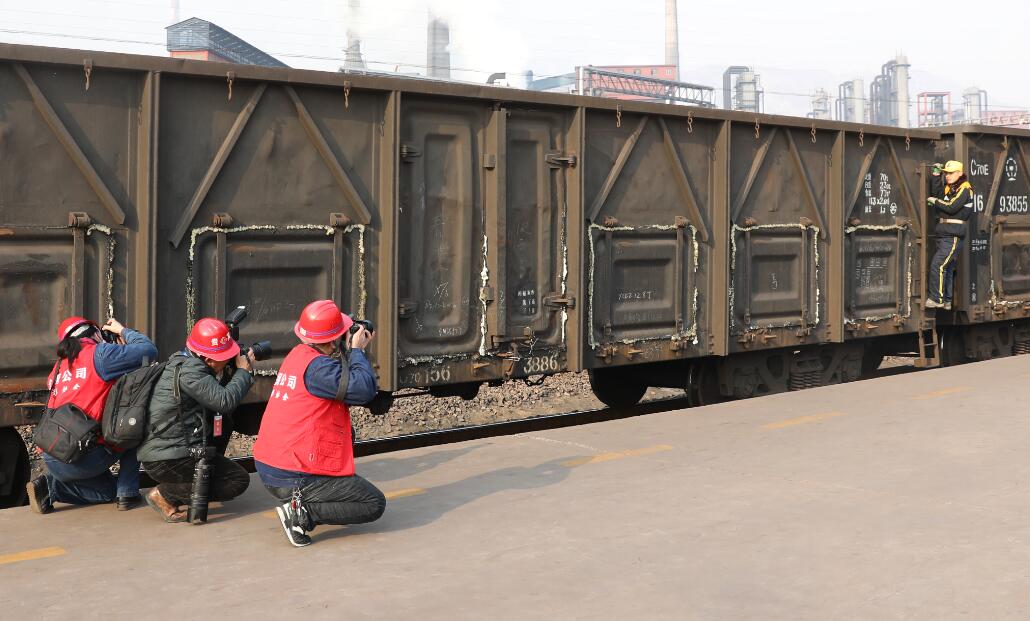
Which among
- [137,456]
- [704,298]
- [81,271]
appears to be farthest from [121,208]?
[704,298]

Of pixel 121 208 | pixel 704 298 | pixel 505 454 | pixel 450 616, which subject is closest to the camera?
pixel 450 616

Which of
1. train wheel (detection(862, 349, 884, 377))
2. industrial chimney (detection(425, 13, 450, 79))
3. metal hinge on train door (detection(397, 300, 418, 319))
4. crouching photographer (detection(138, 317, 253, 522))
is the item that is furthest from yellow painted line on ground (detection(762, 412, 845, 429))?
industrial chimney (detection(425, 13, 450, 79))

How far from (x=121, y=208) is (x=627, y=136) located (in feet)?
14.9

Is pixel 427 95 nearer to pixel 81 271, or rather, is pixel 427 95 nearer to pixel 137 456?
pixel 81 271

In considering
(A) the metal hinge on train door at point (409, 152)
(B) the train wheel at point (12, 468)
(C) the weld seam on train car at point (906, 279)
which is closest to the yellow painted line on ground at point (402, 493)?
(B) the train wheel at point (12, 468)

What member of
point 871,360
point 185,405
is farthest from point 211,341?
point 871,360

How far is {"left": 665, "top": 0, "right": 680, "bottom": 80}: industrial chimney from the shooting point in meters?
124

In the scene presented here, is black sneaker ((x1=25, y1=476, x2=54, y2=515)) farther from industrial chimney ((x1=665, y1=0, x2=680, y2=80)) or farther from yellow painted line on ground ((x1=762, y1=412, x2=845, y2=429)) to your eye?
industrial chimney ((x1=665, y1=0, x2=680, y2=80))

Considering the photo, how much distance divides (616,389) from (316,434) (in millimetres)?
6812

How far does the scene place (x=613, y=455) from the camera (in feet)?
24.6

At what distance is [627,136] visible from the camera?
31.2ft

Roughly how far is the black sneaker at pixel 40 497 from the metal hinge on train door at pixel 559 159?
183 inches

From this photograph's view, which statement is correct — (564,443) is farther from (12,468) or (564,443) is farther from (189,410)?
(12,468)

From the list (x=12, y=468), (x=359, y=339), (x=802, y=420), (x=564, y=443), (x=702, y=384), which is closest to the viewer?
(x=359, y=339)
